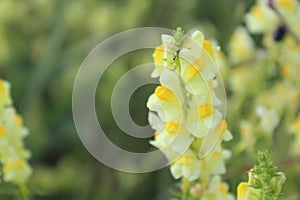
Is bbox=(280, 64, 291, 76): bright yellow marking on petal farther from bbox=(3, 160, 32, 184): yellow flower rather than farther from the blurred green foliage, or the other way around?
bbox=(3, 160, 32, 184): yellow flower

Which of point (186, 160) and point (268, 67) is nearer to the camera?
point (186, 160)

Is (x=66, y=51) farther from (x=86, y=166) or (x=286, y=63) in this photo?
(x=286, y=63)

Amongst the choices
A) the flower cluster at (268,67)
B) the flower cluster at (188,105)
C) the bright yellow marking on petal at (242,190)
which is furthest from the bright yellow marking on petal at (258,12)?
the bright yellow marking on petal at (242,190)

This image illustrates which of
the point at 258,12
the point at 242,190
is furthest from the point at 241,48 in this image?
the point at 242,190

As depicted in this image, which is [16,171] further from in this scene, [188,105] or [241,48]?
[241,48]

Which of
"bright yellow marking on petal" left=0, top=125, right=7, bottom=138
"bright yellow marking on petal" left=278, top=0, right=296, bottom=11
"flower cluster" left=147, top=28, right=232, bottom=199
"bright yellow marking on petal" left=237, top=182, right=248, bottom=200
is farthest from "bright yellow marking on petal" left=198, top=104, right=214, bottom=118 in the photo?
"bright yellow marking on petal" left=278, top=0, right=296, bottom=11

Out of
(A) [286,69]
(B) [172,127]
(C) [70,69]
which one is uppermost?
(C) [70,69]

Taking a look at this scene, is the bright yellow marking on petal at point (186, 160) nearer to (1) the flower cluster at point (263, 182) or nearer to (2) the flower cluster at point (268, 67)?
(1) the flower cluster at point (263, 182)
